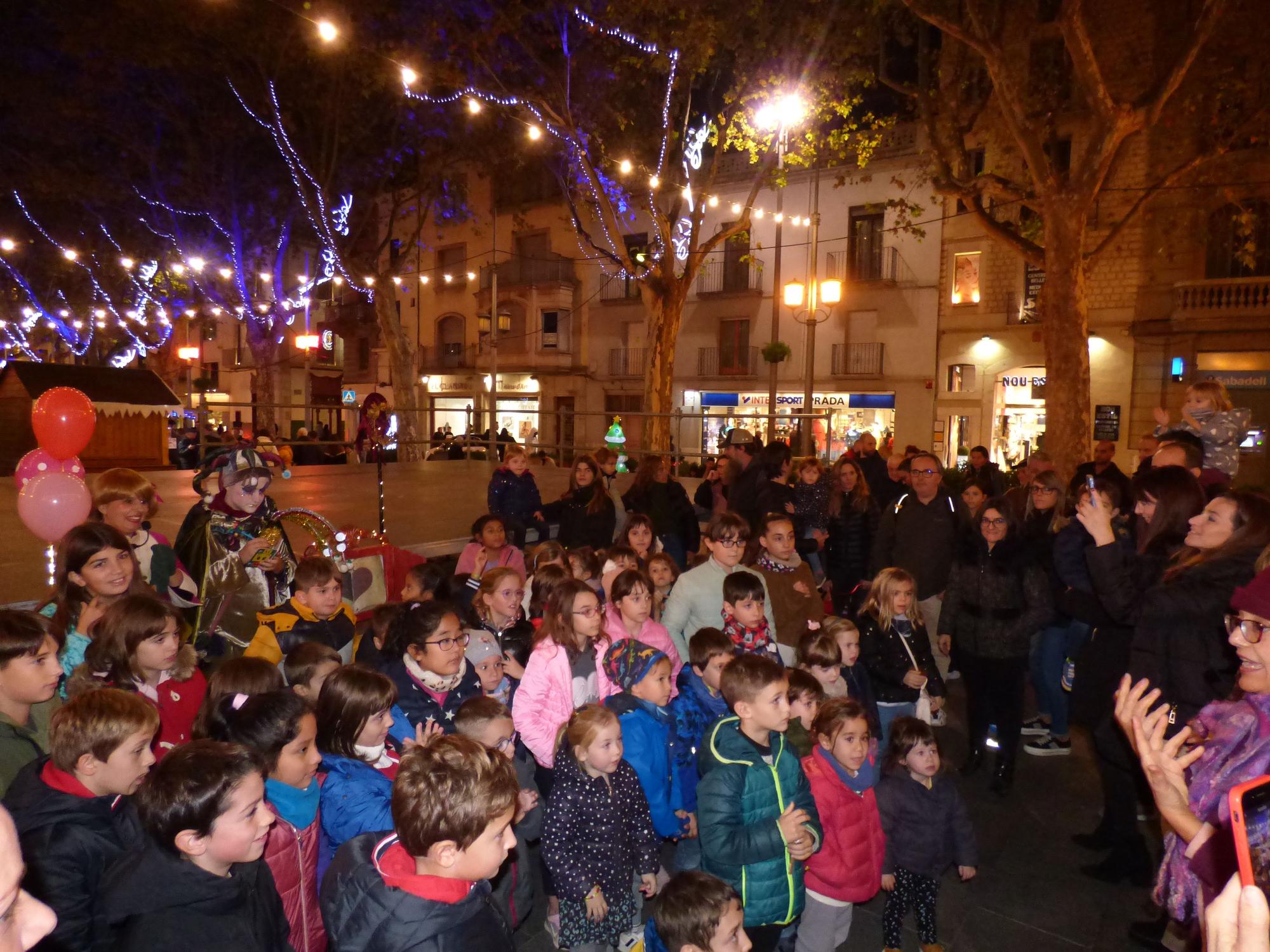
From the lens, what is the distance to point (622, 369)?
1166 inches

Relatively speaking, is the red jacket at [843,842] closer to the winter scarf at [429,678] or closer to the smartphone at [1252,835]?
the winter scarf at [429,678]

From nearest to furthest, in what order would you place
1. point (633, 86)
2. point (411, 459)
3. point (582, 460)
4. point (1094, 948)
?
point (1094, 948) → point (582, 460) → point (633, 86) → point (411, 459)

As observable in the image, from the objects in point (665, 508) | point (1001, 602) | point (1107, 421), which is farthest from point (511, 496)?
point (1107, 421)

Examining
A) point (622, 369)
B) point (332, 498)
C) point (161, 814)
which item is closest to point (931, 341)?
point (622, 369)

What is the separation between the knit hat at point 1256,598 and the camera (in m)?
2.18

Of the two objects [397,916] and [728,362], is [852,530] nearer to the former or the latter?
[397,916]

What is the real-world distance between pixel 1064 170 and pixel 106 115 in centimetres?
2335

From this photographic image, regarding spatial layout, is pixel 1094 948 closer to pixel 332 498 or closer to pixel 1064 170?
pixel 332 498

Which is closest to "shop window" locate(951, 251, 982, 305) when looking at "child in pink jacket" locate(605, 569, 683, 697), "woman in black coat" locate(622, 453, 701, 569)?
"woman in black coat" locate(622, 453, 701, 569)

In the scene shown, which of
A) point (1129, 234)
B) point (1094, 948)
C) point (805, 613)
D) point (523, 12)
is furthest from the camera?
point (1129, 234)

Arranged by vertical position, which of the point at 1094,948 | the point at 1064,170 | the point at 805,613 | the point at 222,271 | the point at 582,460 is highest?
the point at 1064,170

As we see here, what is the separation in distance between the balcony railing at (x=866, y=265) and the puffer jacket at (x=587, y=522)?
17.8 m

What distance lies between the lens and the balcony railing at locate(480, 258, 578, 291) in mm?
30516

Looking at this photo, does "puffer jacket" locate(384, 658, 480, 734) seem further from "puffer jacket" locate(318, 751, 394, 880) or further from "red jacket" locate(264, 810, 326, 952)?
"red jacket" locate(264, 810, 326, 952)
